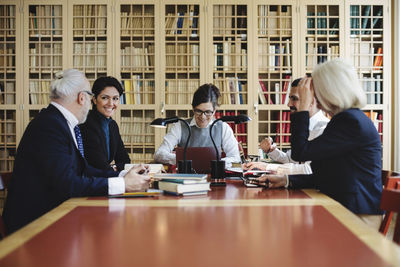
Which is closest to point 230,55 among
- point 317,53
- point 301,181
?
point 317,53

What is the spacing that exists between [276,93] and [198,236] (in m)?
4.60

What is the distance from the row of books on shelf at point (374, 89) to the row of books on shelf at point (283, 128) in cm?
107

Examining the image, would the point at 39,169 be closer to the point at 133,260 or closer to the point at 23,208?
the point at 23,208

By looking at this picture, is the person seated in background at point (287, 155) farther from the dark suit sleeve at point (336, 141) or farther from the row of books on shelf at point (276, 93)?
the row of books on shelf at point (276, 93)

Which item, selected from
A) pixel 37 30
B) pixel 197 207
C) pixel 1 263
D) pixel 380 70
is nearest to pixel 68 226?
pixel 1 263

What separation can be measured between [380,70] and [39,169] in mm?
4875

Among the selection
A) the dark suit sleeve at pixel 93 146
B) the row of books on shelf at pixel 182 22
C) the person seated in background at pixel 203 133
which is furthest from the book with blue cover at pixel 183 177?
the row of books on shelf at pixel 182 22

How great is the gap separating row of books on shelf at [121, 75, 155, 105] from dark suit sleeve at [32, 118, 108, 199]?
11.8 ft

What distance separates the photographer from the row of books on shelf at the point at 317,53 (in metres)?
5.63

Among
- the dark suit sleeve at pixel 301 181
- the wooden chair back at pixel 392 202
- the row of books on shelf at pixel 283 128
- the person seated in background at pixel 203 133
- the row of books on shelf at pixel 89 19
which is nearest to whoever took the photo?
the wooden chair back at pixel 392 202

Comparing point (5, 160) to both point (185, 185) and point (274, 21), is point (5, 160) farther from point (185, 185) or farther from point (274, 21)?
point (185, 185)

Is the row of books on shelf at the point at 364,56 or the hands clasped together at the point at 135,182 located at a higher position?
the row of books on shelf at the point at 364,56

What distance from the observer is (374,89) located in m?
5.67

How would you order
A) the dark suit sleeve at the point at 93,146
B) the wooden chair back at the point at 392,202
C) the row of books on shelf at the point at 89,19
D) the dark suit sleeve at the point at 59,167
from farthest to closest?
the row of books on shelf at the point at 89,19 → the dark suit sleeve at the point at 93,146 → the dark suit sleeve at the point at 59,167 → the wooden chair back at the point at 392,202
